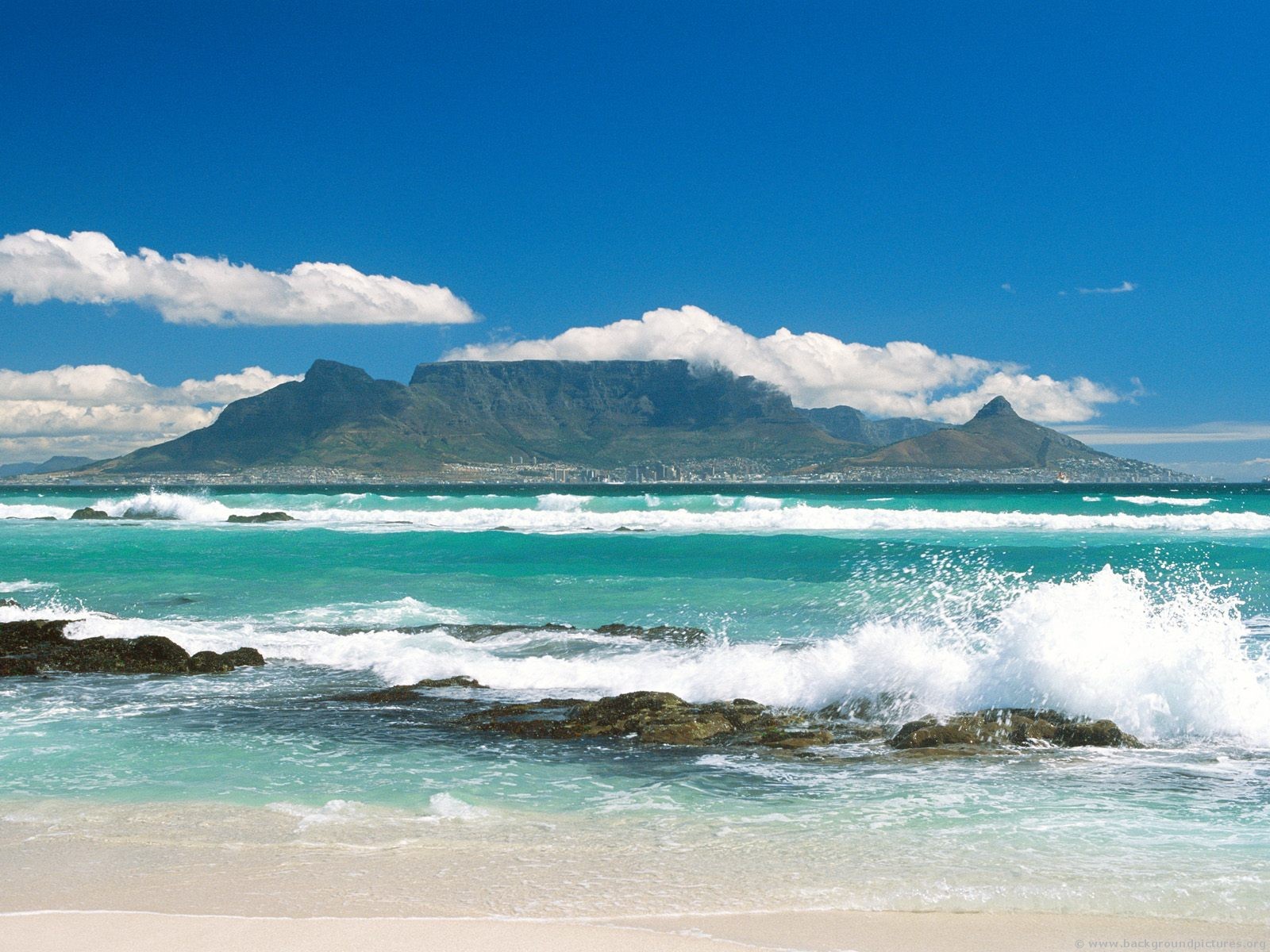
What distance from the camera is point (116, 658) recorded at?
14219 mm

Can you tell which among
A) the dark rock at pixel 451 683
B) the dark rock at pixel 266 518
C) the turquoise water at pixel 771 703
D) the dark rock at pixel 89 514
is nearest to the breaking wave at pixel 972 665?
the turquoise water at pixel 771 703

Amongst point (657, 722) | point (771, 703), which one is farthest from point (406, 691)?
point (771, 703)

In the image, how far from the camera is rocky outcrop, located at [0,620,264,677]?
1391 cm

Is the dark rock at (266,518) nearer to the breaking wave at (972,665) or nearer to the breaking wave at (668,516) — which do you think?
the breaking wave at (668,516)

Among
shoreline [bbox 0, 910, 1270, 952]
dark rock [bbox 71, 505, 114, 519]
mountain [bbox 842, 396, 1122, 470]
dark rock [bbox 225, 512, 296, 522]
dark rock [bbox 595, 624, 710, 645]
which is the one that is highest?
mountain [bbox 842, 396, 1122, 470]

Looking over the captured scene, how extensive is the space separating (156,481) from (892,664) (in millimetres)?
197055

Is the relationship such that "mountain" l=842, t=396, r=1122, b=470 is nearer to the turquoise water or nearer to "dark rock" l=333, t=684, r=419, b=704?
the turquoise water

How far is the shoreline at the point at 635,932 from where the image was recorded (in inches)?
203

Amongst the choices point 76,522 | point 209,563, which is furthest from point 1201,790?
point 76,522

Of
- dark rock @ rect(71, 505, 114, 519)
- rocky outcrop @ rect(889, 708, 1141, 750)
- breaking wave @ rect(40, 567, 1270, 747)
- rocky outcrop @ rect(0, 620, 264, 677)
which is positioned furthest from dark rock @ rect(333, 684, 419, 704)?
dark rock @ rect(71, 505, 114, 519)

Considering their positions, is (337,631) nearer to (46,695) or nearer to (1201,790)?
(46,695)

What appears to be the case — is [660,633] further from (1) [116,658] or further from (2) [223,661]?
(1) [116,658]

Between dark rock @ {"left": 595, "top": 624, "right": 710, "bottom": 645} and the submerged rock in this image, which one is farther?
the submerged rock

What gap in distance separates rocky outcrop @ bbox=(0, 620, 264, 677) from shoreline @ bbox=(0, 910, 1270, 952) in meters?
8.90
